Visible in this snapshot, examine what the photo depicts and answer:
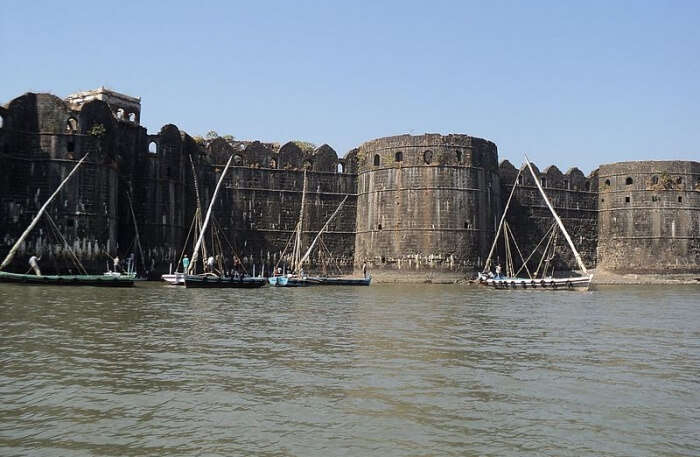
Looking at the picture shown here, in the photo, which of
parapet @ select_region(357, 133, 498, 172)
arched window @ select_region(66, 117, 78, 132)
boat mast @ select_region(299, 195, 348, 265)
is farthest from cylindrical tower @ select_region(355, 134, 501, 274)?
arched window @ select_region(66, 117, 78, 132)

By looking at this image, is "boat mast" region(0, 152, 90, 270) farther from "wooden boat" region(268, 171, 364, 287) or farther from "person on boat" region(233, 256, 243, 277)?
"person on boat" region(233, 256, 243, 277)

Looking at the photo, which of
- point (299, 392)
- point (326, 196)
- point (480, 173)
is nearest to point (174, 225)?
point (326, 196)

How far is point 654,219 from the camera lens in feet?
168

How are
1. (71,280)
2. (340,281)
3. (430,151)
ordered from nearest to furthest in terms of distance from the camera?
(71,280) < (340,281) < (430,151)

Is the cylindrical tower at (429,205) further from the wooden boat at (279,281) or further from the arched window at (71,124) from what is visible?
the arched window at (71,124)

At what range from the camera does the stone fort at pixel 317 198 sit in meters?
34.5

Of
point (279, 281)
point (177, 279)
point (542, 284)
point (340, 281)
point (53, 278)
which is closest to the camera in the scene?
point (53, 278)

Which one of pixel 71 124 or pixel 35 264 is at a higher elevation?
pixel 71 124

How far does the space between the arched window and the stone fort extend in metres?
0.06

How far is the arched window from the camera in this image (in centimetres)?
3509

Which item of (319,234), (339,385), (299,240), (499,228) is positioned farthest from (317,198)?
(339,385)

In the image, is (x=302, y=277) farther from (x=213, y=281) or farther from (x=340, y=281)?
(x=213, y=281)

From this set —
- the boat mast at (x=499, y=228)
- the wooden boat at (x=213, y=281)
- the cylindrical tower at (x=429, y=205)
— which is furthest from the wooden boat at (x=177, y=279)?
the boat mast at (x=499, y=228)

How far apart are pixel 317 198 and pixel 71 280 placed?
18816mm
